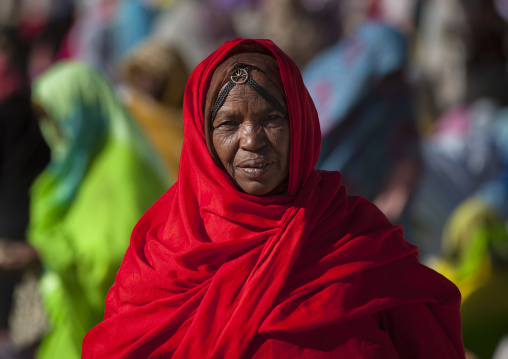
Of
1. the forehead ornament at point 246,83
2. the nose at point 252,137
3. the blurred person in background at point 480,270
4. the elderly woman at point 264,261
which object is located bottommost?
the blurred person in background at point 480,270

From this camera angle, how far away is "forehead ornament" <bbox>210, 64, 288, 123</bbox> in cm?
244

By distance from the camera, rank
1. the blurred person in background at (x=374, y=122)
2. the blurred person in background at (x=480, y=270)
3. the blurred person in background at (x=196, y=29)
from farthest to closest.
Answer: the blurred person in background at (x=196, y=29), the blurred person in background at (x=374, y=122), the blurred person in background at (x=480, y=270)

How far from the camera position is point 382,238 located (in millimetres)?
2441

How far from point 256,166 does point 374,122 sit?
3840 millimetres

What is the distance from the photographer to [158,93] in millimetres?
7355

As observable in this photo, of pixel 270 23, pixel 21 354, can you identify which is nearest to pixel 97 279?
pixel 21 354

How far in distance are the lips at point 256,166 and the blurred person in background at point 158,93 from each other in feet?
13.8

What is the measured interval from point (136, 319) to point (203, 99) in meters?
0.59

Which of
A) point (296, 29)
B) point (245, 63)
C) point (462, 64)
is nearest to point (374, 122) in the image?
point (245, 63)

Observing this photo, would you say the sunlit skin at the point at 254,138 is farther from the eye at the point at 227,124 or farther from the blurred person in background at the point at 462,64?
the blurred person in background at the point at 462,64

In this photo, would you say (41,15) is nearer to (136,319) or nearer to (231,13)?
(231,13)

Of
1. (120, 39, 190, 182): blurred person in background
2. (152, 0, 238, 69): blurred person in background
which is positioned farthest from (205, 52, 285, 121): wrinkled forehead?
(152, 0, 238, 69): blurred person in background

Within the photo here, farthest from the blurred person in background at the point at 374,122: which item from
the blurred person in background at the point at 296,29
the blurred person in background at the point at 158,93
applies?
the blurred person in background at the point at 296,29

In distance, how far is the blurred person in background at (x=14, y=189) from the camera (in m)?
4.94
